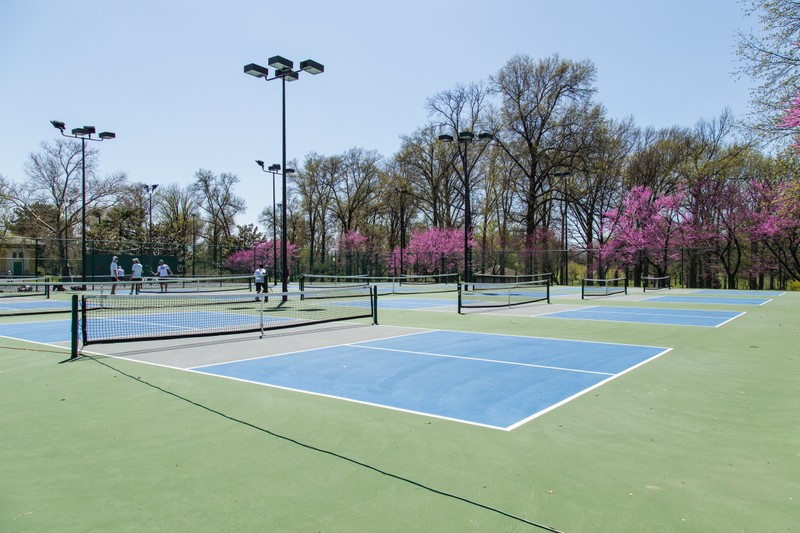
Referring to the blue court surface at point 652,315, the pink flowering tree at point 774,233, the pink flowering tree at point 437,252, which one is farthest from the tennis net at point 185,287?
the pink flowering tree at point 774,233

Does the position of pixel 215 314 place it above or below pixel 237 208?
below

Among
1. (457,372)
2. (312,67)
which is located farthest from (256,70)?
(457,372)

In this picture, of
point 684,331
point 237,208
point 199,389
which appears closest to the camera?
point 199,389

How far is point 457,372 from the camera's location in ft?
23.8

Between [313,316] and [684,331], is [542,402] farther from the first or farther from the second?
[313,316]

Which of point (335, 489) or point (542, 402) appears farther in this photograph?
point (542, 402)

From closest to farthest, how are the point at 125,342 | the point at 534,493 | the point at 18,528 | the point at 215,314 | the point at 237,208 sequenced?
1. the point at 18,528
2. the point at 534,493
3. the point at 125,342
4. the point at 215,314
5. the point at 237,208

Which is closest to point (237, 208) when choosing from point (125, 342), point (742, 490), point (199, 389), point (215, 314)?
point (215, 314)

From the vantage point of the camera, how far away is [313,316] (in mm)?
14523

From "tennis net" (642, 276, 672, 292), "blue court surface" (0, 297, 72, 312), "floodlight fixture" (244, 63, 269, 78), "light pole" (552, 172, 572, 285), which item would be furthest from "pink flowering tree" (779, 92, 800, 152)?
"light pole" (552, 172, 572, 285)

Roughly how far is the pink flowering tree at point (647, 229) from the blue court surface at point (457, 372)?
1361 inches

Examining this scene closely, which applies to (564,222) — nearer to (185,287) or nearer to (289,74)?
(185,287)

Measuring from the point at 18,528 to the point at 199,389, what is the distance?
326 centimetres

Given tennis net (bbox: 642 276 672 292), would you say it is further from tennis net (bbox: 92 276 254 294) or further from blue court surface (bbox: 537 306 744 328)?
tennis net (bbox: 92 276 254 294)
